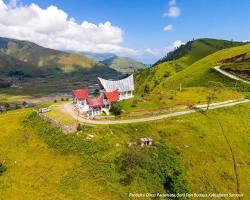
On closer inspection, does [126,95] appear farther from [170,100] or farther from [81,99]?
[81,99]

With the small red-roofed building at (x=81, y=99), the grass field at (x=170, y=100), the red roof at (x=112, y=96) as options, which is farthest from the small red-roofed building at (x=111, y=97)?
the small red-roofed building at (x=81, y=99)

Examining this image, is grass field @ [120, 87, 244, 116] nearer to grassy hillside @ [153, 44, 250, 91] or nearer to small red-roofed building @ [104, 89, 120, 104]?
small red-roofed building @ [104, 89, 120, 104]

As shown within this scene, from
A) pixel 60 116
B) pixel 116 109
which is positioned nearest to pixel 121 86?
pixel 116 109

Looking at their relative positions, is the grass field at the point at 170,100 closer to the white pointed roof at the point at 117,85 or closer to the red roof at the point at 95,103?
the white pointed roof at the point at 117,85

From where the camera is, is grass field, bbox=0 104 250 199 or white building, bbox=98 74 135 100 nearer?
grass field, bbox=0 104 250 199

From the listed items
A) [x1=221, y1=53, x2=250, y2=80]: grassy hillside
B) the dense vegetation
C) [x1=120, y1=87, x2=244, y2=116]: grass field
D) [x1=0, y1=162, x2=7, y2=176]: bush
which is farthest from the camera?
[x1=221, y1=53, x2=250, y2=80]: grassy hillside

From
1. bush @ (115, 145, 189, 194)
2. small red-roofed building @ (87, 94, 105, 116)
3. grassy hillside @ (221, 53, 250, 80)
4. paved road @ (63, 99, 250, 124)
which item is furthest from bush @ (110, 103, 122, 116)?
grassy hillside @ (221, 53, 250, 80)
